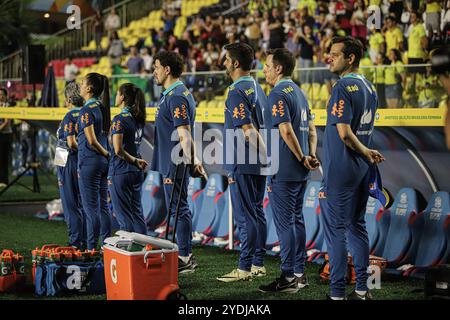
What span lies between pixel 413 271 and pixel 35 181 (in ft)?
31.3

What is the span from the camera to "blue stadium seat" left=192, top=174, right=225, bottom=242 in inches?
439

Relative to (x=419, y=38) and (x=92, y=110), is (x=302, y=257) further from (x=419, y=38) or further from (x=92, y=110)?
(x=419, y=38)

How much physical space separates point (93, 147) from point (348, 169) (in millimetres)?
3062

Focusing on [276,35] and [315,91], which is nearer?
[315,91]

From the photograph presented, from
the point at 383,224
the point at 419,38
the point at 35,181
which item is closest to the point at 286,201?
the point at 383,224

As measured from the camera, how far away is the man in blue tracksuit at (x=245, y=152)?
24.6ft

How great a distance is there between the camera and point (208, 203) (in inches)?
445

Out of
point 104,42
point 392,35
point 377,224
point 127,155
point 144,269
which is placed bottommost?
point 377,224

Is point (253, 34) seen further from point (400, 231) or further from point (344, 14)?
point (400, 231)

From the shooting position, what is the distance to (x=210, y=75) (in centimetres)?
1265

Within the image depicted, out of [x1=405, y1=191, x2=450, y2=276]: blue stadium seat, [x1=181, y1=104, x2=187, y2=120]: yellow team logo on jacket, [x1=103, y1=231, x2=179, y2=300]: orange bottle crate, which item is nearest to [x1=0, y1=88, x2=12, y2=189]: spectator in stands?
[x1=181, y1=104, x2=187, y2=120]: yellow team logo on jacket

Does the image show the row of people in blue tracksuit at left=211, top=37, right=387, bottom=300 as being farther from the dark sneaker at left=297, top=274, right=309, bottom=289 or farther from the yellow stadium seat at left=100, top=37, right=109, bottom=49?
the yellow stadium seat at left=100, top=37, right=109, bottom=49

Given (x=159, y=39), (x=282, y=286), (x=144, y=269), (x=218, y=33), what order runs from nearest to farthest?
(x=144, y=269), (x=282, y=286), (x=218, y=33), (x=159, y=39)

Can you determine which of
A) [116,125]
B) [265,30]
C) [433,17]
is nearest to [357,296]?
[116,125]
